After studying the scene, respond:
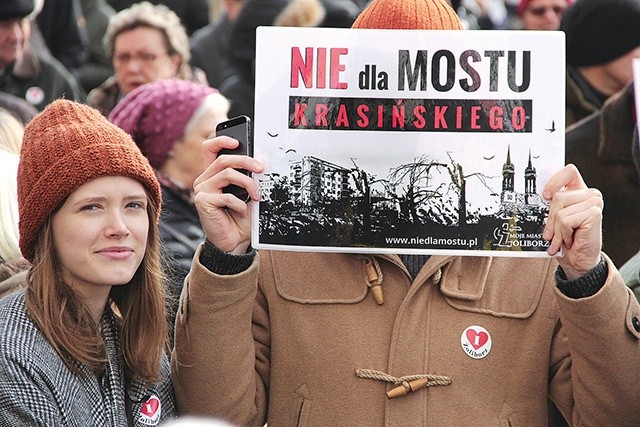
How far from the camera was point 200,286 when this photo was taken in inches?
125

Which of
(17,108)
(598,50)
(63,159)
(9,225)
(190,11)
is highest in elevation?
(190,11)

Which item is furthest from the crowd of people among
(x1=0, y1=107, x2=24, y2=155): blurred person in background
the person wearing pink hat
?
the person wearing pink hat

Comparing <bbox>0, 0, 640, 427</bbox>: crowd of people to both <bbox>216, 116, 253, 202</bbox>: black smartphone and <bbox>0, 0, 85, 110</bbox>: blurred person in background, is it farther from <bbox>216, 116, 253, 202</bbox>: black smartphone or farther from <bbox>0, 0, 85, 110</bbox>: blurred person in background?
<bbox>0, 0, 85, 110</bbox>: blurred person in background

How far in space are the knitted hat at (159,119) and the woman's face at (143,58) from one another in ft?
6.45

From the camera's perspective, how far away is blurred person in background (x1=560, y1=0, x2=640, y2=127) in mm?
5953

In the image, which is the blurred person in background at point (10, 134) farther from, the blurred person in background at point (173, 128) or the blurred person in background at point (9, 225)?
the blurred person in background at point (9, 225)

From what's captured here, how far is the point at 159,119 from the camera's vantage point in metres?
5.26

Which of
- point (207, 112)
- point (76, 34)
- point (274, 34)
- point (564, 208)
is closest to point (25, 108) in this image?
point (207, 112)

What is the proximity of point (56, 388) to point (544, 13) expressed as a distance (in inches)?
212

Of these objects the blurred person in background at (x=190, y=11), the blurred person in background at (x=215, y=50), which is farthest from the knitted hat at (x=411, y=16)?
the blurred person in background at (x=190, y=11)

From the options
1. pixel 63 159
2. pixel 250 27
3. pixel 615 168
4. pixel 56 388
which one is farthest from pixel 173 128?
pixel 56 388

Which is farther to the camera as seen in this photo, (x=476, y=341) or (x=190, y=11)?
(x=190, y=11)

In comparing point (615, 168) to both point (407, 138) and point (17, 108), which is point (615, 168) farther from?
point (17, 108)

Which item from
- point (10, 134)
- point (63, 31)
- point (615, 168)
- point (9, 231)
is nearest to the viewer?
point (9, 231)
